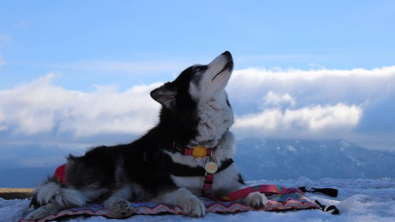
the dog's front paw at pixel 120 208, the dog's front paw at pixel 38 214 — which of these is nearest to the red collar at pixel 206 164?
the dog's front paw at pixel 120 208

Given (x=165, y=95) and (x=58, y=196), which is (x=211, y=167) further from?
(x=58, y=196)

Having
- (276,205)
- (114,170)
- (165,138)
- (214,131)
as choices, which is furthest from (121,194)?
(276,205)

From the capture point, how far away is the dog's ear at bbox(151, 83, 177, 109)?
6.34 meters

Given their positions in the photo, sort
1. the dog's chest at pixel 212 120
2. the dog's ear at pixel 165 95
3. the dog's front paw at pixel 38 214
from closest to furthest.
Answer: the dog's front paw at pixel 38 214 → the dog's chest at pixel 212 120 → the dog's ear at pixel 165 95

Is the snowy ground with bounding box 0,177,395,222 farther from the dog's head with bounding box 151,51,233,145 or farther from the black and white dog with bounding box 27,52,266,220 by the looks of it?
the dog's head with bounding box 151,51,233,145

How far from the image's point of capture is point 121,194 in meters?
6.12

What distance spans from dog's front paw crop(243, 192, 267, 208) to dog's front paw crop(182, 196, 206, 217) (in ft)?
2.24

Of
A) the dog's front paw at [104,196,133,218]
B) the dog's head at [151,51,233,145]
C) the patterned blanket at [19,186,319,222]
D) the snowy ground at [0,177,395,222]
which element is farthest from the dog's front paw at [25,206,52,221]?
the dog's head at [151,51,233,145]

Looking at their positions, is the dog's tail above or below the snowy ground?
above

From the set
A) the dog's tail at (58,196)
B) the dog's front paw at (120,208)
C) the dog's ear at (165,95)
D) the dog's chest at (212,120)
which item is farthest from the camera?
the dog's ear at (165,95)

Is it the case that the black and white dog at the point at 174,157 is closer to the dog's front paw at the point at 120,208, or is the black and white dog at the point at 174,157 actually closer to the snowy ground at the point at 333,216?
the dog's front paw at the point at 120,208

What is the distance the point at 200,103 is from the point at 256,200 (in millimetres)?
1514

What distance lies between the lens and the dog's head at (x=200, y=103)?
6.13m

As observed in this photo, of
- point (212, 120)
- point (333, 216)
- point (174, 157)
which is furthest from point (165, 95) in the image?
point (333, 216)
